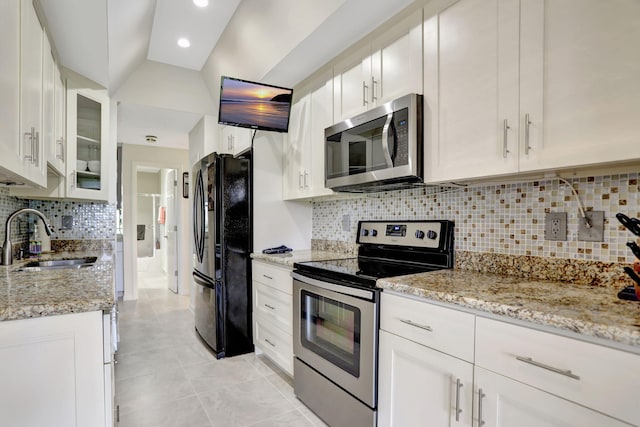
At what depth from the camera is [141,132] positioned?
4398 mm

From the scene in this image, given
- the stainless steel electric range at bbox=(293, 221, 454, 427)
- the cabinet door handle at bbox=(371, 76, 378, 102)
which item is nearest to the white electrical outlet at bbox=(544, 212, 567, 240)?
the stainless steel electric range at bbox=(293, 221, 454, 427)

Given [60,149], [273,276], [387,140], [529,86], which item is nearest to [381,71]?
[387,140]

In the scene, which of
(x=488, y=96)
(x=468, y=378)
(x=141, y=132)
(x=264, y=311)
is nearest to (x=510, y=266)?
(x=468, y=378)

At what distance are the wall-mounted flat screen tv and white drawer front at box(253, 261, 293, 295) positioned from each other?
1.09 metres

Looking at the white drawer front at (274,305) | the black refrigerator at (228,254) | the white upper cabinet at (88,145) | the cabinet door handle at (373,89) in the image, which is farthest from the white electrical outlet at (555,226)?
the white upper cabinet at (88,145)

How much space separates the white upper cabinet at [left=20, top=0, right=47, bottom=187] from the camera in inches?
57.3

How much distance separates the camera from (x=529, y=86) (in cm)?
130

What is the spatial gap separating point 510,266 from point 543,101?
0.78 meters

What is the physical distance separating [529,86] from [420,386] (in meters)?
1.25

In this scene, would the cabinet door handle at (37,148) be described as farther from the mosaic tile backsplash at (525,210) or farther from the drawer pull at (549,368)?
the drawer pull at (549,368)

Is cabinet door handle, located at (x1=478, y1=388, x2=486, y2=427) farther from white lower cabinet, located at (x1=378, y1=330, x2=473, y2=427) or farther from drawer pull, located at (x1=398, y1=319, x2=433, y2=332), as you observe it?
drawer pull, located at (x1=398, y1=319, x2=433, y2=332)

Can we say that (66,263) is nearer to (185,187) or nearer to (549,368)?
(185,187)

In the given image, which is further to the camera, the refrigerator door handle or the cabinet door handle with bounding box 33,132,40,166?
the refrigerator door handle

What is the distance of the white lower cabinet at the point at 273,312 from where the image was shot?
2.36m
